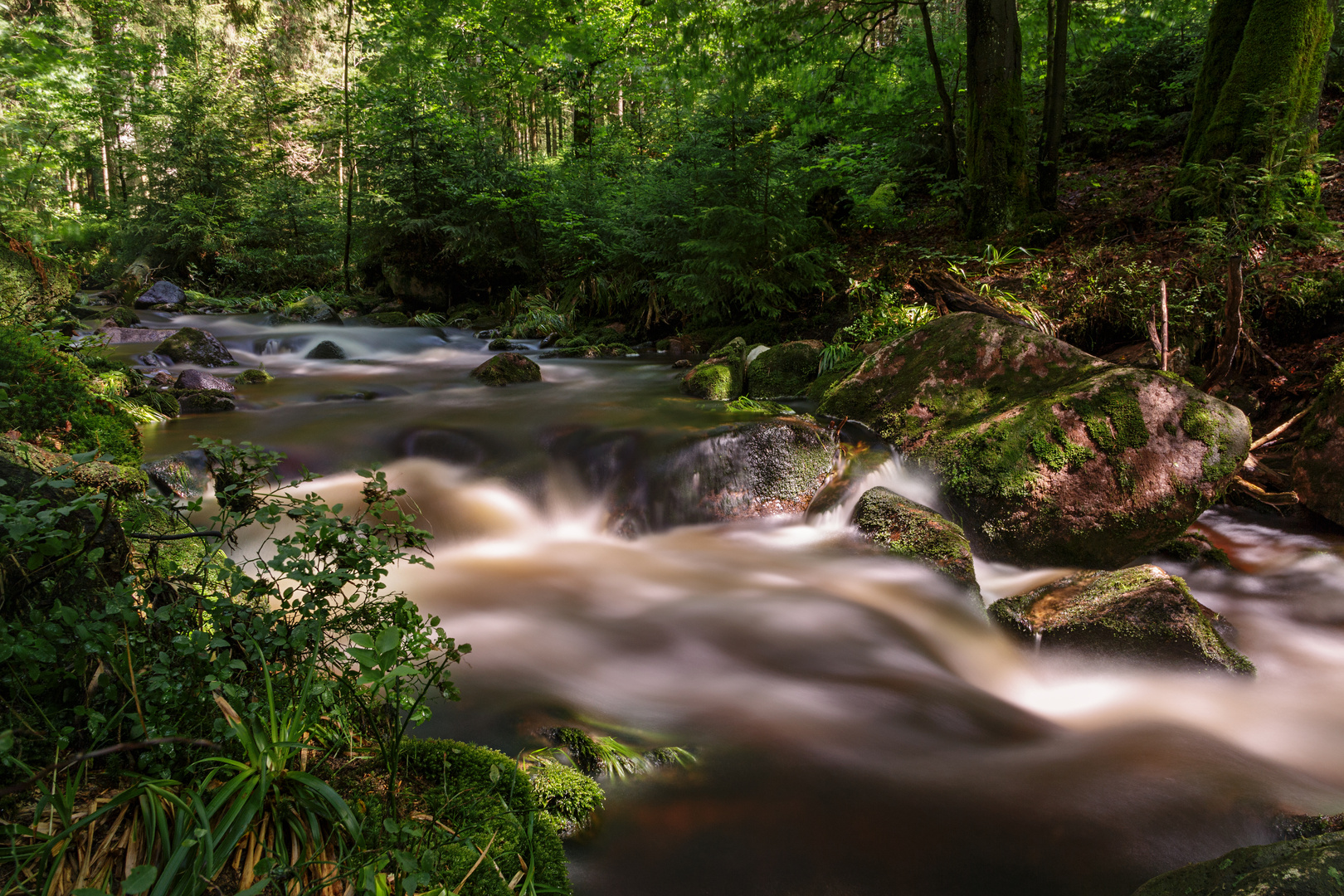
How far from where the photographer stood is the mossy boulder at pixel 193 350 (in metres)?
11.0

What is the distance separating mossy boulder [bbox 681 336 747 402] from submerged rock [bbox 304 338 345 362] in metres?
6.99

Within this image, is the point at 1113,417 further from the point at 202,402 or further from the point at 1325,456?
the point at 202,402

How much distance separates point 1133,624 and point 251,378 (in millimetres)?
11064

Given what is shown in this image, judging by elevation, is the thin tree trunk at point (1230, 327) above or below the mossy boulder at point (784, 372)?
above

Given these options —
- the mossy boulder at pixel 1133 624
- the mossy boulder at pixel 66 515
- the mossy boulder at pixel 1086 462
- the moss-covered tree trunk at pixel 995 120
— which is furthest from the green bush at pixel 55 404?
the moss-covered tree trunk at pixel 995 120

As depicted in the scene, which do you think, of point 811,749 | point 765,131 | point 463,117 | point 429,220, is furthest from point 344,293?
point 811,749

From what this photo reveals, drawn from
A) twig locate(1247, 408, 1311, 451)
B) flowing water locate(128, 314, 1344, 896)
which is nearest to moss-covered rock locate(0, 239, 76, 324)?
flowing water locate(128, 314, 1344, 896)

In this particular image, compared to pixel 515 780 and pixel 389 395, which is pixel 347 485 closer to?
pixel 389 395

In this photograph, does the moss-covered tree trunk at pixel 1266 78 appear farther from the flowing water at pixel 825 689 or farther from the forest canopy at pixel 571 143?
the flowing water at pixel 825 689

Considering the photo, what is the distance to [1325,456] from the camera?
5734 mm

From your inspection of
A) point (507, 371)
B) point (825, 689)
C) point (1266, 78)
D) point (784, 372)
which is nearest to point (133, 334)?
point (507, 371)

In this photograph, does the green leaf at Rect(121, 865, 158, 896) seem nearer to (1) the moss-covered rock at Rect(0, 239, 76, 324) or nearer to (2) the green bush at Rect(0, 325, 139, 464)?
(2) the green bush at Rect(0, 325, 139, 464)

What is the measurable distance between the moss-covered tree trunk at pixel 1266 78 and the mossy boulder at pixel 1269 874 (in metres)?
8.31

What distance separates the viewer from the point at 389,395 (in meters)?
9.68
